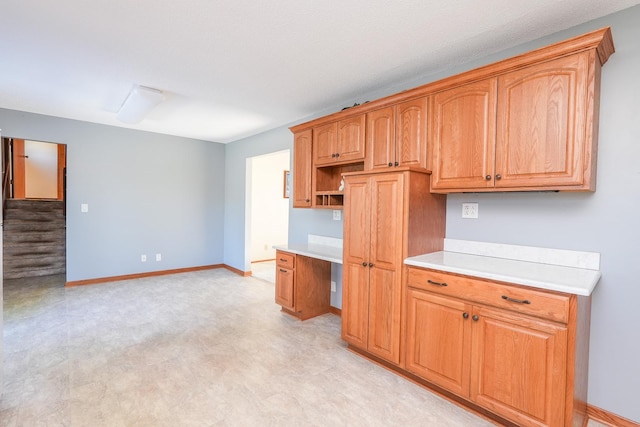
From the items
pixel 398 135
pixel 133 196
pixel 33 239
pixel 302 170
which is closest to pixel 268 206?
pixel 133 196

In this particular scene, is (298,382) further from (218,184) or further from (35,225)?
(35,225)

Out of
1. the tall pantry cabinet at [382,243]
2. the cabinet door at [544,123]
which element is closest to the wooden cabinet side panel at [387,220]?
the tall pantry cabinet at [382,243]

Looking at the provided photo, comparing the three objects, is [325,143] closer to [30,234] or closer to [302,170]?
[302,170]

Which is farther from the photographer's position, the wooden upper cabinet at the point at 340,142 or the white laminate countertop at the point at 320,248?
the white laminate countertop at the point at 320,248

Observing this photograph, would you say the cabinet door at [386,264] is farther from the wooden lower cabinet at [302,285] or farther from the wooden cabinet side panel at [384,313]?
the wooden lower cabinet at [302,285]

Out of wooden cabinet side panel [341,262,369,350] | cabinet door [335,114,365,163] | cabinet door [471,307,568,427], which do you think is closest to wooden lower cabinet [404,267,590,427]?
cabinet door [471,307,568,427]

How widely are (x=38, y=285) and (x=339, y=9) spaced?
568cm

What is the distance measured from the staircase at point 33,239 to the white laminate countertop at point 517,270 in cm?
618

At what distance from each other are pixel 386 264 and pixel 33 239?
20.2ft

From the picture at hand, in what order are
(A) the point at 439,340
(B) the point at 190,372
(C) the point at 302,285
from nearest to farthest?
(A) the point at 439,340 → (B) the point at 190,372 → (C) the point at 302,285

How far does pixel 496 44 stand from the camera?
89.4 inches

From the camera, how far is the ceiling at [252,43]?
6.15 ft

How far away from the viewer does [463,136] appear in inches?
88.4

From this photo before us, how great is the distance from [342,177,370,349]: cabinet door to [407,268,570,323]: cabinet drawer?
18.0 inches
